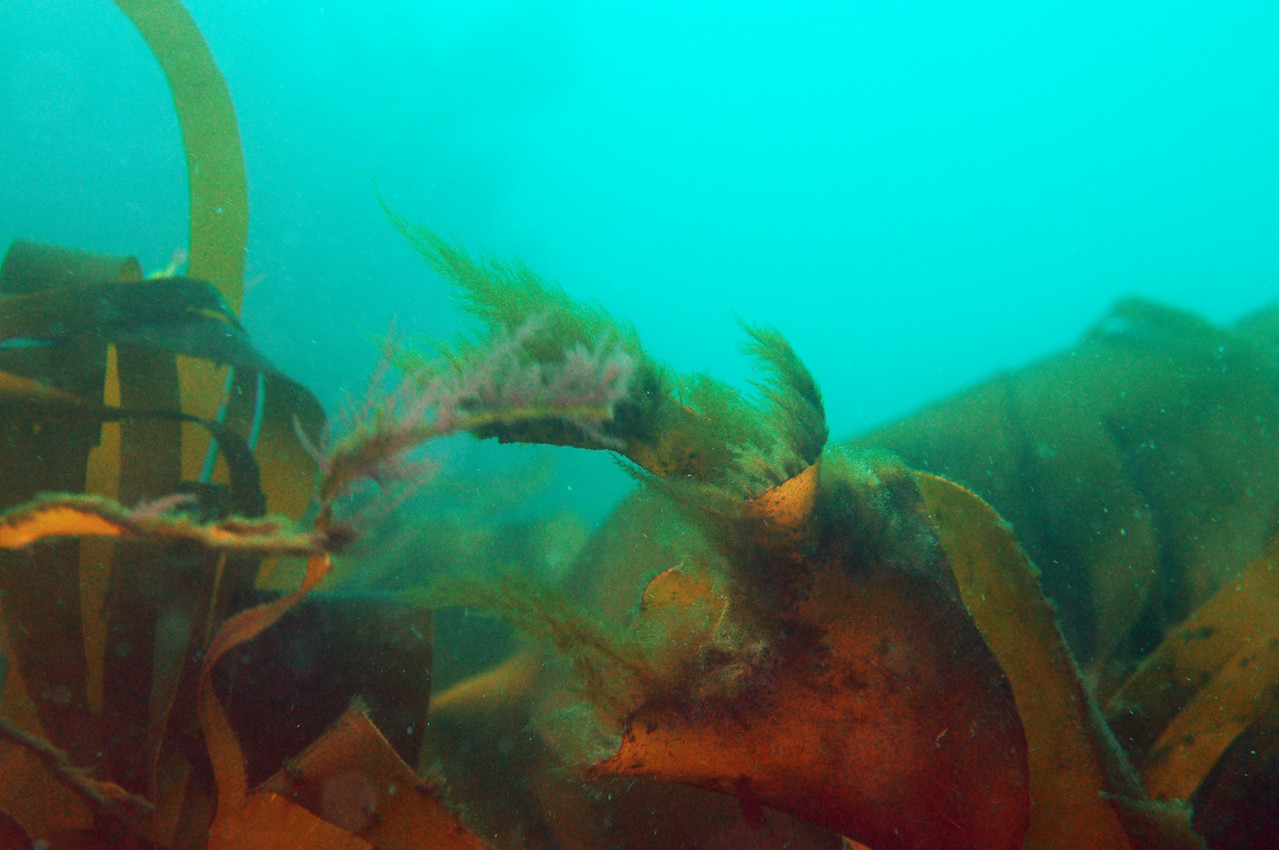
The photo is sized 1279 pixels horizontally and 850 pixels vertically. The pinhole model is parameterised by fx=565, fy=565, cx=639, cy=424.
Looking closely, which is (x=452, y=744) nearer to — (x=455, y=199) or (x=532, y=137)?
(x=455, y=199)

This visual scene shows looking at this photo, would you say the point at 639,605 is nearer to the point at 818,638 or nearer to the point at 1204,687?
the point at 818,638

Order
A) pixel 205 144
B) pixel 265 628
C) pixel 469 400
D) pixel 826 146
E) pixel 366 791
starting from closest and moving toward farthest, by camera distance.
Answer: pixel 469 400, pixel 366 791, pixel 265 628, pixel 205 144, pixel 826 146

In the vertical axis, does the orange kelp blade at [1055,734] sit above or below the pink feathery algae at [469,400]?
below

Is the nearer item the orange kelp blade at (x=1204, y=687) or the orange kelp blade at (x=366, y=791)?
the orange kelp blade at (x=366, y=791)

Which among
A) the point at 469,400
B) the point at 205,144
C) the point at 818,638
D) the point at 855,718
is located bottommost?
the point at 855,718

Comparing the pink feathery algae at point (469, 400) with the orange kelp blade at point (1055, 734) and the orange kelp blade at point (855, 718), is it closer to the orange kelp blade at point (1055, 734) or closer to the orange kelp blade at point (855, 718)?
the orange kelp blade at point (855, 718)

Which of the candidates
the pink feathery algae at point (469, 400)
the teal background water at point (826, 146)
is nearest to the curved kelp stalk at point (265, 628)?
the pink feathery algae at point (469, 400)

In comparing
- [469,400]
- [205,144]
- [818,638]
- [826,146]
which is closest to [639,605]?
[818,638]
